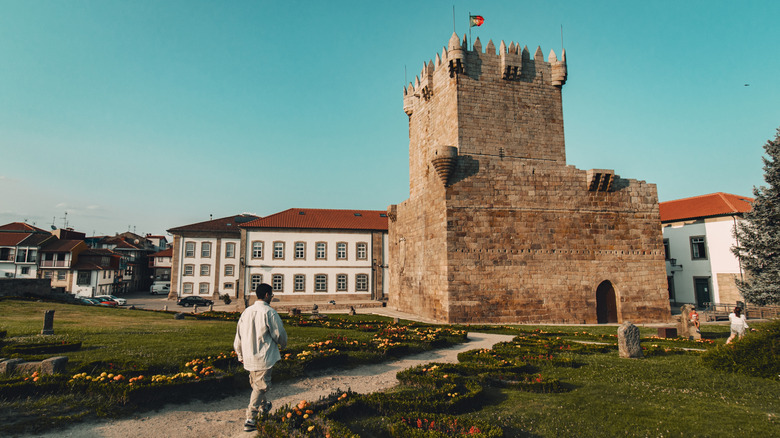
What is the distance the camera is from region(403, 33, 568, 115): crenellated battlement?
22281 mm

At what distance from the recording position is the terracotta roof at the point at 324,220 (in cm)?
3950

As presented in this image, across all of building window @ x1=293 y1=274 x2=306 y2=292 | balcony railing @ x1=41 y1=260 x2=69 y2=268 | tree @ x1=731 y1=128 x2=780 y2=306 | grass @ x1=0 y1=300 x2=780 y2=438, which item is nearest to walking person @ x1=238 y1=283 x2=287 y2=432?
grass @ x1=0 y1=300 x2=780 y2=438

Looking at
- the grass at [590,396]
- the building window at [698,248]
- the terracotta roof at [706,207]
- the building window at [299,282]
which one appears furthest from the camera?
the building window at [299,282]

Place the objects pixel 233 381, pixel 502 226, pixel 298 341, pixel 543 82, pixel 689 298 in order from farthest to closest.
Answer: pixel 689 298 → pixel 543 82 → pixel 502 226 → pixel 298 341 → pixel 233 381

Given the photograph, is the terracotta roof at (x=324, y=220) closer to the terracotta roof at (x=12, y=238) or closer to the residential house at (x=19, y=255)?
the residential house at (x=19, y=255)

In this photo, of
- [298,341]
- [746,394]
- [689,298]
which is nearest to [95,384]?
[298,341]

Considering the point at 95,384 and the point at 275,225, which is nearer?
the point at 95,384

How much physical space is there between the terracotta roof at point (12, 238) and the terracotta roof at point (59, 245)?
2441 millimetres

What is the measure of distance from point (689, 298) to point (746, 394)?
97.6 ft

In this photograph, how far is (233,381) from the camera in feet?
27.0

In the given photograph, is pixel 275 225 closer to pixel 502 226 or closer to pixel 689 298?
pixel 502 226

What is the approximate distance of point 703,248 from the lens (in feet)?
100

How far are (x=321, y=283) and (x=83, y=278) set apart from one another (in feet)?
102

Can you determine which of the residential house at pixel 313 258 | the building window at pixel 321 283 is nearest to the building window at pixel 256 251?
the residential house at pixel 313 258
